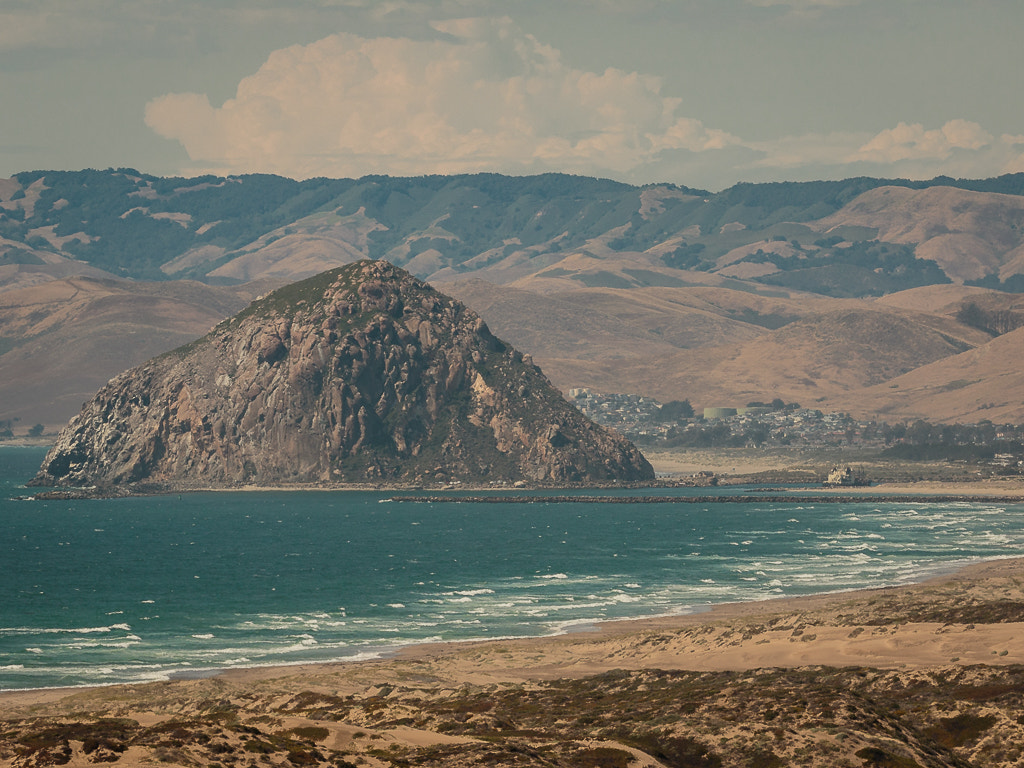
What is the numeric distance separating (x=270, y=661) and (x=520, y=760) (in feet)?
160

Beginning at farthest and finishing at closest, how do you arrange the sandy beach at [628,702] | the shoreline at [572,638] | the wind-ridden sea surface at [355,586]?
the wind-ridden sea surface at [355,586] < the shoreline at [572,638] < the sandy beach at [628,702]

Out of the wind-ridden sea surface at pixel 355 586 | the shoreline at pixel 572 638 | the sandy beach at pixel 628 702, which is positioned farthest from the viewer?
the wind-ridden sea surface at pixel 355 586

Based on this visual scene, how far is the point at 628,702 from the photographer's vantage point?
7600 cm

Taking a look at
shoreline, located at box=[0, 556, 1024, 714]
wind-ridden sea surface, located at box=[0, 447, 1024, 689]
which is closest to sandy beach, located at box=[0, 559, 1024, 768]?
shoreline, located at box=[0, 556, 1024, 714]

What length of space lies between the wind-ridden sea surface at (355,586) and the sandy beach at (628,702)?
8.67 metres

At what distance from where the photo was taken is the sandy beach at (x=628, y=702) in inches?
2208

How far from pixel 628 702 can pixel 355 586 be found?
240 ft

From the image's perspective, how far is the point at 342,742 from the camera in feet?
192

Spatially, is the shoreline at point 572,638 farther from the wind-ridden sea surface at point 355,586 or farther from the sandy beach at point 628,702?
the wind-ridden sea surface at point 355,586

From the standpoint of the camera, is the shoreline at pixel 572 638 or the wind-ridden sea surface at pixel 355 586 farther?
the wind-ridden sea surface at pixel 355 586

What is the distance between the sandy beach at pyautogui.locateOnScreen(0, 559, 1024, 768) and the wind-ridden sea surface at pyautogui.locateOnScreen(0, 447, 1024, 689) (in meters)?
8.67

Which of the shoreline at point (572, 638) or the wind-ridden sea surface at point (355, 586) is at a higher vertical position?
the wind-ridden sea surface at point (355, 586)

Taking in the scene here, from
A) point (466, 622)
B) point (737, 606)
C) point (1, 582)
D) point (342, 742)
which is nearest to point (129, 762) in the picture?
point (342, 742)

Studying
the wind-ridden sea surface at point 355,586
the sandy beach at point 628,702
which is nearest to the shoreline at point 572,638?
the sandy beach at point 628,702
